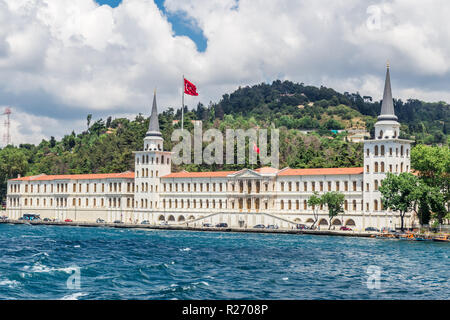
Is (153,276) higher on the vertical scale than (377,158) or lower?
lower

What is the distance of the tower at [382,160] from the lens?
8675 centimetres

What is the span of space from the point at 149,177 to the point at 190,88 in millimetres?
18220

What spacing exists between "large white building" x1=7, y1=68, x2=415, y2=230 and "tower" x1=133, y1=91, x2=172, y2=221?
0.18 m

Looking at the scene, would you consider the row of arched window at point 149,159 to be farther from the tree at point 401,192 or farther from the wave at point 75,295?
the wave at point 75,295

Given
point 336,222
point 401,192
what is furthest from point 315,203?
point 401,192

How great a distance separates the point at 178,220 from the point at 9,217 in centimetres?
4327

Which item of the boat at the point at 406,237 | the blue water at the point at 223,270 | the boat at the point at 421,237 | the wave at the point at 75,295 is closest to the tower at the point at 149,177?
the blue water at the point at 223,270

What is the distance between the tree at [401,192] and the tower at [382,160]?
5068mm
